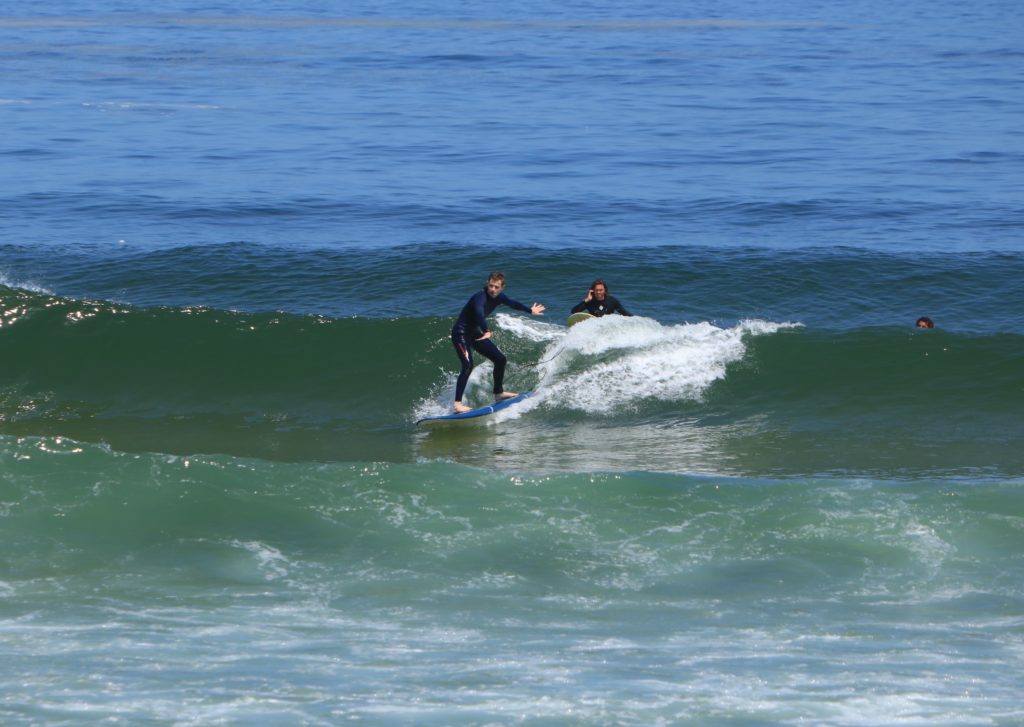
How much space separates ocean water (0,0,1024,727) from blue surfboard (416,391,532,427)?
0.13 metres

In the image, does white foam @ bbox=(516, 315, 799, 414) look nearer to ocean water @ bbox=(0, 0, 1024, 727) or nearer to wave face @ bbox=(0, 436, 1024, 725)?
ocean water @ bbox=(0, 0, 1024, 727)

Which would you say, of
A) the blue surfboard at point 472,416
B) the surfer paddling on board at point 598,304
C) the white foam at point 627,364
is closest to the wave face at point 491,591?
the blue surfboard at point 472,416

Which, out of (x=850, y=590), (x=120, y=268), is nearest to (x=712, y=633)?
(x=850, y=590)

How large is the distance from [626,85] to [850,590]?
3684 centimetres

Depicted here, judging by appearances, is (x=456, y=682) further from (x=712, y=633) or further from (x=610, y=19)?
(x=610, y=19)

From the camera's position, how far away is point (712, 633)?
950 centimetres

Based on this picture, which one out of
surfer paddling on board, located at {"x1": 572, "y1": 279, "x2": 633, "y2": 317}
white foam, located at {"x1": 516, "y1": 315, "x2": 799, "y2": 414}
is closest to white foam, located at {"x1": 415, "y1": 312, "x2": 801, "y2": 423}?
white foam, located at {"x1": 516, "y1": 315, "x2": 799, "y2": 414}

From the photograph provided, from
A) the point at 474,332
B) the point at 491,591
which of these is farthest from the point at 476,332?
the point at 491,591

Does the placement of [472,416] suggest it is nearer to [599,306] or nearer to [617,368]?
Result: [617,368]

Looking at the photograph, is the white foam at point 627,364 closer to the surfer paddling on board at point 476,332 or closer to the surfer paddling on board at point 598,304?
the surfer paddling on board at point 598,304

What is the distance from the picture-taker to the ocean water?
891 cm

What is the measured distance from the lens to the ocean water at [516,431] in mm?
8906

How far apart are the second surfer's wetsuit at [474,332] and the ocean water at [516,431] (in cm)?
66

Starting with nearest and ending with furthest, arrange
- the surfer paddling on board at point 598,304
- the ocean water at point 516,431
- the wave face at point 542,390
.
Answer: the ocean water at point 516,431
the wave face at point 542,390
the surfer paddling on board at point 598,304
